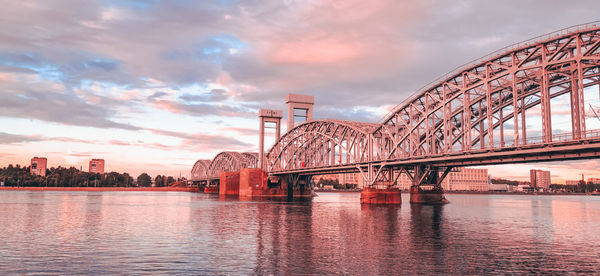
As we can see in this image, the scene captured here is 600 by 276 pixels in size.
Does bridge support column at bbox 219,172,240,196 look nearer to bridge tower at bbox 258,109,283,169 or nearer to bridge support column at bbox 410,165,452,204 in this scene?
bridge tower at bbox 258,109,283,169

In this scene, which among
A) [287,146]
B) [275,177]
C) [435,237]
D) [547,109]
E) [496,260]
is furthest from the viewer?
[275,177]

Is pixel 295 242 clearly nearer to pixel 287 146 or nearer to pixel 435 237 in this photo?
pixel 435 237

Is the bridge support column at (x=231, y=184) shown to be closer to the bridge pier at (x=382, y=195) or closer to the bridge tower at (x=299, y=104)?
the bridge tower at (x=299, y=104)

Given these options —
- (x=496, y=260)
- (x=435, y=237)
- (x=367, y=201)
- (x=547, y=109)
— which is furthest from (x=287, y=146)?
(x=496, y=260)

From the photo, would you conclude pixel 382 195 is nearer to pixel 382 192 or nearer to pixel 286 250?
pixel 382 192

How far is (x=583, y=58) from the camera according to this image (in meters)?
49.1

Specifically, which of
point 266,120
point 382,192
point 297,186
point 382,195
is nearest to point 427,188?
point 382,195

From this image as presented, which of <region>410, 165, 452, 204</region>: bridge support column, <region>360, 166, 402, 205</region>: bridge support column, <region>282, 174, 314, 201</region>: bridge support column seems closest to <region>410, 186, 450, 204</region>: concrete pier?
<region>410, 165, 452, 204</region>: bridge support column

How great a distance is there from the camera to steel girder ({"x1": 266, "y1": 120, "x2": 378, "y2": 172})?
9122 centimetres

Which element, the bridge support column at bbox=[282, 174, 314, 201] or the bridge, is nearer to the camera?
the bridge

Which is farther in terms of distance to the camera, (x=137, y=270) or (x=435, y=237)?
(x=435, y=237)

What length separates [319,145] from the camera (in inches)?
4505

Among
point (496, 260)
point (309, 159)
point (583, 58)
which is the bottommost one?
point (496, 260)

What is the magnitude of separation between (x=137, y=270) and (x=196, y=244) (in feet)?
29.5
